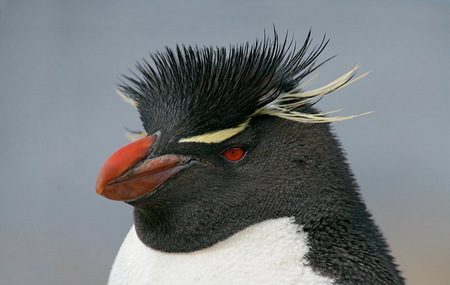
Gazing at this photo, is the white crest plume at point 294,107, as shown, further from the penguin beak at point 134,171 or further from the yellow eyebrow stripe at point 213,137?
the penguin beak at point 134,171

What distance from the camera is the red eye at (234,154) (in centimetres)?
114

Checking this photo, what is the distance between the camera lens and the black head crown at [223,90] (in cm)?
112

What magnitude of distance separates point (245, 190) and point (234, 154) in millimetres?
75

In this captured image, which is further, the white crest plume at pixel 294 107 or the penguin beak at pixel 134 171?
the white crest plume at pixel 294 107

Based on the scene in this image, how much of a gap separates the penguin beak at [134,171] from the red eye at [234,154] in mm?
90

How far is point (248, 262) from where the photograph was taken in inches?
43.4

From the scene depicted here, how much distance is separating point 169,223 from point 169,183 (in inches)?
3.9

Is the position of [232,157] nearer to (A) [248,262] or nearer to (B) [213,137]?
(B) [213,137]

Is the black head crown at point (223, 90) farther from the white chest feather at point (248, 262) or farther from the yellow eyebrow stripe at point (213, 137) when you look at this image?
the white chest feather at point (248, 262)

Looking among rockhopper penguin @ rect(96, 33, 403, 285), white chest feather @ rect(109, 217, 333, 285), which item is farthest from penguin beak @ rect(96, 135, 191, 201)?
white chest feather @ rect(109, 217, 333, 285)

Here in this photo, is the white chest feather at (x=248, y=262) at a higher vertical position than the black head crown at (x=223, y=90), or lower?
lower

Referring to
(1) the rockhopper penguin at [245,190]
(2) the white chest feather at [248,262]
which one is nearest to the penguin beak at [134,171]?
(1) the rockhopper penguin at [245,190]

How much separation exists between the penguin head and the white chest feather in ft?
0.07

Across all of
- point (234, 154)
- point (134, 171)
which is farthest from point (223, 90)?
point (134, 171)
